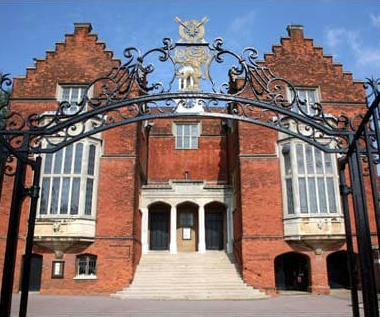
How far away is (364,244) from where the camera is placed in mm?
4395

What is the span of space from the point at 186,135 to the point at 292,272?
420 inches

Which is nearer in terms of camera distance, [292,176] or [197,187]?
[292,176]

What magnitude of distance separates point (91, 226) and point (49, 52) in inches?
358

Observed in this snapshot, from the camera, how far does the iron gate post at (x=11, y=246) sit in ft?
14.3

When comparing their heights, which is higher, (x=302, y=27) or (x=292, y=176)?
(x=302, y=27)

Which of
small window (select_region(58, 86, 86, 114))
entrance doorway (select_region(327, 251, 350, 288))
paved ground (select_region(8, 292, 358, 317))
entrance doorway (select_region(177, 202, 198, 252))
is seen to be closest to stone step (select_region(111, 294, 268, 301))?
paved ground (select_region(8, 292, 358, 317))

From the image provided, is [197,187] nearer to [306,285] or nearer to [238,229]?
[238,229]

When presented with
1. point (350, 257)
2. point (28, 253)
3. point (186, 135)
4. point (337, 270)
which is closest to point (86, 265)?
point (186, 135)

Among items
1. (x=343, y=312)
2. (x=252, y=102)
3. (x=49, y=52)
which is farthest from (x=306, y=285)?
(x=49, y=52)

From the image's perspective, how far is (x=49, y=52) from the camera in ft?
61.0

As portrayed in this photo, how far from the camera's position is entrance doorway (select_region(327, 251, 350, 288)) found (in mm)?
16875

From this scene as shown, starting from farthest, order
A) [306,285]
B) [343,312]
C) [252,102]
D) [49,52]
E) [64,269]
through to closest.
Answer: [49,52], [306,285], [64,269], [343,312], [252,102]

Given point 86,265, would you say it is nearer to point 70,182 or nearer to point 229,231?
point 70,182

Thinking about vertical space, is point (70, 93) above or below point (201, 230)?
above
